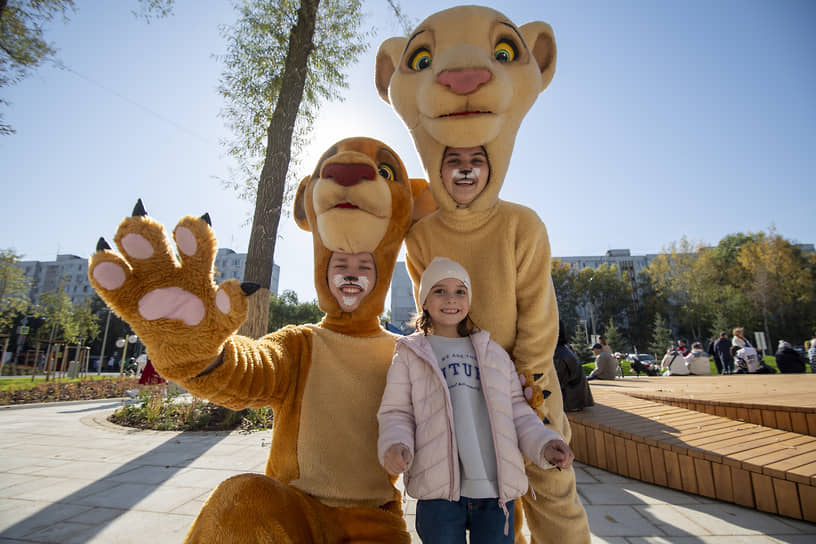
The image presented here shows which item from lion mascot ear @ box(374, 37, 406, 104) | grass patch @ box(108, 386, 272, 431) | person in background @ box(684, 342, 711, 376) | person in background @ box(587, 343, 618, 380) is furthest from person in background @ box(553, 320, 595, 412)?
person in background @ box(684, 342, 711, 376)

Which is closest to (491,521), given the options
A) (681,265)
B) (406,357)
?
(406,357)

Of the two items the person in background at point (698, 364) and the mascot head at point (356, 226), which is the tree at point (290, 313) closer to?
the person in background at point (698, 364)

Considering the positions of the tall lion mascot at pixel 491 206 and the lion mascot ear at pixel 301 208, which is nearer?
the tall lion mascot at pixel 491 206

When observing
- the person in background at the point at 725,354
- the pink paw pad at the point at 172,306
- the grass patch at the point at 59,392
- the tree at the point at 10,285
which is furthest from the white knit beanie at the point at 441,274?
the tree at the point at 10,285

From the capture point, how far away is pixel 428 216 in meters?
2.15

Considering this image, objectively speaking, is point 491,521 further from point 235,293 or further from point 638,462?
point 638,462

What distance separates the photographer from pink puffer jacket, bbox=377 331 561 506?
144 cm

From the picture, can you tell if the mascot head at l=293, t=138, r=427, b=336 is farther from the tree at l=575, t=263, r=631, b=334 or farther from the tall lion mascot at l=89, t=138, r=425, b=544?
the tree at l=575, t=263, r=631, b=334

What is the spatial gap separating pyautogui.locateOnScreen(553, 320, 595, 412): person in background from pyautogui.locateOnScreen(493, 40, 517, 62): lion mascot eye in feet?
11.9

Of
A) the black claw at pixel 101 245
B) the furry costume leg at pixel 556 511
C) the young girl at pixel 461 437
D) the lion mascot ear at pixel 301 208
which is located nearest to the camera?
the black claw at pixel 101 245

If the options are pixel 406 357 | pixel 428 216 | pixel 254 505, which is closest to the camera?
pixel 254 505

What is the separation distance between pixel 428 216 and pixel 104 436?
6610 mm

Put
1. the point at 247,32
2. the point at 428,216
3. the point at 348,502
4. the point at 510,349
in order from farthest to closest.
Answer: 1. the point at 247,32
2. the point at 428,216
3. the point at 510,349
4. the point at 348,502

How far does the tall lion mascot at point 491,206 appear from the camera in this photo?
1.81 meters
